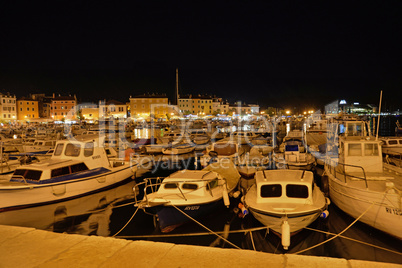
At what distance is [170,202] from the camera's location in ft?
35.3

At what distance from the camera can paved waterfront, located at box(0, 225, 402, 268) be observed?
16.8 feet

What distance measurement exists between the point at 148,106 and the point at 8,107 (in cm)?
5016

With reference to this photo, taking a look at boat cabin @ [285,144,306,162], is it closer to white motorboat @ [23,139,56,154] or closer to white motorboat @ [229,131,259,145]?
white motorboat @ [229,131,259,145]

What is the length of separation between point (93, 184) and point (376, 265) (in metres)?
14.9

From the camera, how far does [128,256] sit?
554cm

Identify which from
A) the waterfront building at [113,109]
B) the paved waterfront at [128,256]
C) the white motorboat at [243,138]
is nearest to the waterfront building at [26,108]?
the waterfront building at [113,109]

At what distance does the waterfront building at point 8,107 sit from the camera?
90875 mm

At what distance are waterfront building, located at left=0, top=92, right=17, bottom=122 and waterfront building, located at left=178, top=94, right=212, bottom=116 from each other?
65.3 meters

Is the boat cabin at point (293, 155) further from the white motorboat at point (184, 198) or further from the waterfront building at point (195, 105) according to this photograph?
the waterfront building at point (195, 105)

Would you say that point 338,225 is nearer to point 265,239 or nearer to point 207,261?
point 265,239

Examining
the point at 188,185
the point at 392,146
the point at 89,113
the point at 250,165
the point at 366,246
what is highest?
the point at 89,113

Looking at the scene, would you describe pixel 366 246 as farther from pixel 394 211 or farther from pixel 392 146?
pixel 392 146

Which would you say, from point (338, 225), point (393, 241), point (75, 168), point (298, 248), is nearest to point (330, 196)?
point (338, 225)

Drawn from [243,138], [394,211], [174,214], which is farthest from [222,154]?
[243,138]
